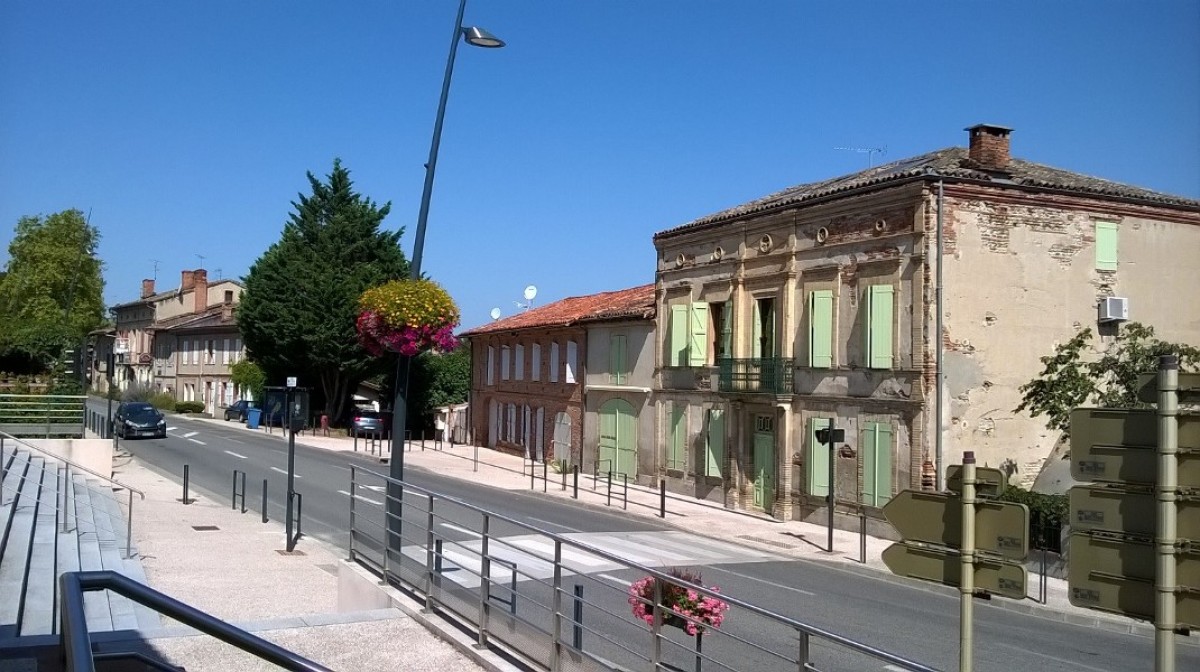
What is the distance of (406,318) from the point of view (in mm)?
12430

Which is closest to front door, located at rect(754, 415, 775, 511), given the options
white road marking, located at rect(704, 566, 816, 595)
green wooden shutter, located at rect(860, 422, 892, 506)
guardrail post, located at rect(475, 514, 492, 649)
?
green wooden shutter, located at rect(860, 422, 892, 506)

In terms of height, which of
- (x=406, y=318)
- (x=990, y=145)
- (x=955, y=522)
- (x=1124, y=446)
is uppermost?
(x=990, y=145)

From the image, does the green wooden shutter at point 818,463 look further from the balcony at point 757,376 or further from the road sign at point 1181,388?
the road sign at point 1181,388

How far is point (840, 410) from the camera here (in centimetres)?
2323

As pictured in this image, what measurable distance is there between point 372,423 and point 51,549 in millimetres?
31859

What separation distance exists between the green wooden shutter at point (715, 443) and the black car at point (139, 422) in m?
24.0

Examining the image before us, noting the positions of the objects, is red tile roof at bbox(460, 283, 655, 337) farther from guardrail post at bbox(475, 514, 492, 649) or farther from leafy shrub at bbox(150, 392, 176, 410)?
leafy shrub at bbox(150, 392, 176, 410)

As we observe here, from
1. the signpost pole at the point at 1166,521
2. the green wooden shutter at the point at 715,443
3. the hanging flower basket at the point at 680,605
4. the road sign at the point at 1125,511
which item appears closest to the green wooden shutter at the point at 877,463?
the green wooden shutter at the point at 715,443

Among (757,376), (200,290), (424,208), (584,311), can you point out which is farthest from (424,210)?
(200,290)

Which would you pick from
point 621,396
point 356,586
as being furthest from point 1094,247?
point 356,586

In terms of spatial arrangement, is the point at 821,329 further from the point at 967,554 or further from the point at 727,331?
the point at 967,554

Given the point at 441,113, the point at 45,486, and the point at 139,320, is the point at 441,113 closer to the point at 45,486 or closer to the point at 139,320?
the point at 45,486

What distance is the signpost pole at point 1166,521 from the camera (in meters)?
4.40

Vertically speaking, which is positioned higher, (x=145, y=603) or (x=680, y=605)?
(x=145, y=603)
